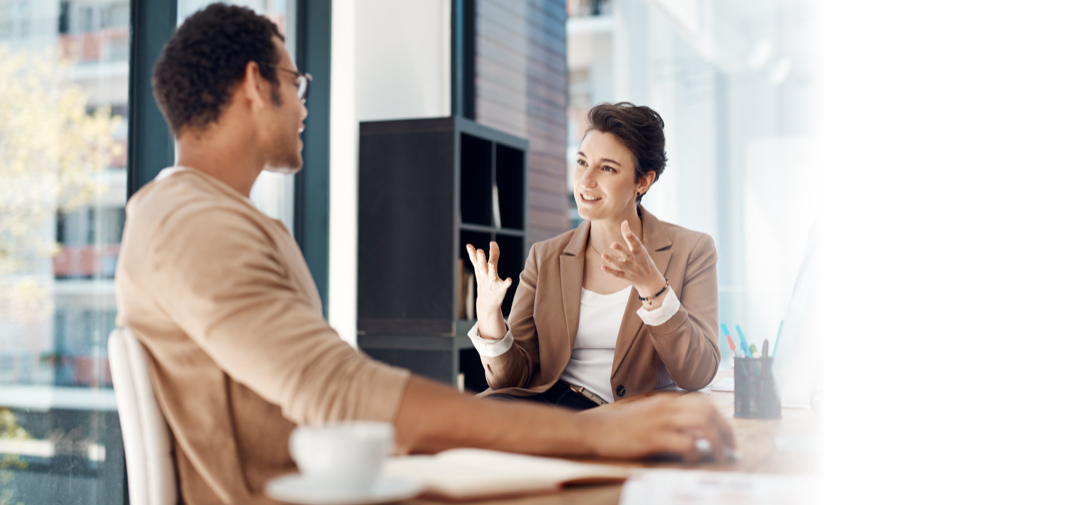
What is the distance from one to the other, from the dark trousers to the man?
87cm

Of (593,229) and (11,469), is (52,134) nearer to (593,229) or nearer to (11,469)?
(11,469)

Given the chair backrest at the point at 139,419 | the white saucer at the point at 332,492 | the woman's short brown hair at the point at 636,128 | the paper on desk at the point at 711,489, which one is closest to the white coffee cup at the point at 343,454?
the white saucer at the point at 332,492

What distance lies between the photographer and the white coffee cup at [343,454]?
0.60m

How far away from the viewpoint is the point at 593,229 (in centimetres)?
222

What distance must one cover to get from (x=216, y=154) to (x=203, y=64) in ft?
0.40

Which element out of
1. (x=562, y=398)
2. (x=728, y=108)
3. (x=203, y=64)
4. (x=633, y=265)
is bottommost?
(x=562, y=398)

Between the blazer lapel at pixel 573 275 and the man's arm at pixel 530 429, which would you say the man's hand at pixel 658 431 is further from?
the blazer lapel at pixel 573 275

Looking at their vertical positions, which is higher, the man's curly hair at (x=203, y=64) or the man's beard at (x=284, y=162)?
the man's curly hair at (x=203, y=64)

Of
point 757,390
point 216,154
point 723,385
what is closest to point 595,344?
point 723,385

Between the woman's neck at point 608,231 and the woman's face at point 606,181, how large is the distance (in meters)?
0.01

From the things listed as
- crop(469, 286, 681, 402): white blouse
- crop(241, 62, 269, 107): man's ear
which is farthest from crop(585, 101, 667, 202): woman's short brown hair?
crop(241, 62, 269, 107): man's ear

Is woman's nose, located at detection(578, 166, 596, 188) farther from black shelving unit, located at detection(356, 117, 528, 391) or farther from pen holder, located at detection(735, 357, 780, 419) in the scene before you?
black shelving unit, located at detection(356, 117, 528, 391)

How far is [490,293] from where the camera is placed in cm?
176

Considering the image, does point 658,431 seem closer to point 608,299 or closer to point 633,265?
point 633,265
